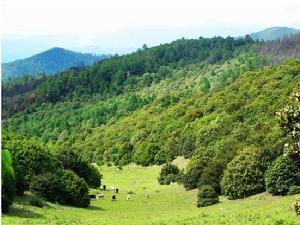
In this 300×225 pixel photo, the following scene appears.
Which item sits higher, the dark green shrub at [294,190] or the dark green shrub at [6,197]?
the dark green shrub at [6,197]

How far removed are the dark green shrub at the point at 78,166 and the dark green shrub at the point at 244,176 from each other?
1529cm

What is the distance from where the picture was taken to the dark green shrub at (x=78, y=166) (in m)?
Result: 55.9

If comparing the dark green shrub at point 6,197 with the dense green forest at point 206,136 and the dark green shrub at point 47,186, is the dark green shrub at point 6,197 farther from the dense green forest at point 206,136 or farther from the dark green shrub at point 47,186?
the dense green forest at point 206,136

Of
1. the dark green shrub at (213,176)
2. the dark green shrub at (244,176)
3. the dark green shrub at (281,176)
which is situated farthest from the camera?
the dark green shrub at (213,176)

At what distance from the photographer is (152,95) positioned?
190m

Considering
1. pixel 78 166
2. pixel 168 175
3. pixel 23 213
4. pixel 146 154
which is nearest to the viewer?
pixel 23 213

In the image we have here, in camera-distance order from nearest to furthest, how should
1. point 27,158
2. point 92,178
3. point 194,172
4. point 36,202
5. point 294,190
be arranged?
point 36,202, point 294,190, point 27,158, point 194,172, point 92,178

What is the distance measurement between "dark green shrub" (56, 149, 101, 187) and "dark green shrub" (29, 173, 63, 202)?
10.8 metres

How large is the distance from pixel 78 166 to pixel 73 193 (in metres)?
13.1

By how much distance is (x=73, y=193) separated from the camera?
44.6 meters

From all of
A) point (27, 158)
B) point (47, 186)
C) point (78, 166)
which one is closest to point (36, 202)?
point (47, 186)

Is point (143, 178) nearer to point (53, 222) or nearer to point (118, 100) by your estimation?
point (53, 222)

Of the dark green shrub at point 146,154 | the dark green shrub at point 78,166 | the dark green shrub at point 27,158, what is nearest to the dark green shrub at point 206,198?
the dark green shrub at point 27,158

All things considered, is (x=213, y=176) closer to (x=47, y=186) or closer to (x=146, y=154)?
(x=47, y=186)
